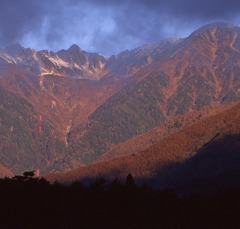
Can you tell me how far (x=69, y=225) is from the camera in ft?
100

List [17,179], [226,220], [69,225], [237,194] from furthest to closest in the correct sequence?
[237,194] < [17,179] < [226,220] < [69,225]

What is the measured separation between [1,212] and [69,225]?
3340mm

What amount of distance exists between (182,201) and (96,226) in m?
9.18

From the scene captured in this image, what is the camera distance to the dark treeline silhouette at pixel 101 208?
3130 centimetres

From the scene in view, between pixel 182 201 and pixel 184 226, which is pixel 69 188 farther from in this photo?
pixel 184 226

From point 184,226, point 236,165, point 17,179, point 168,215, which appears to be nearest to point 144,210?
point 168,215

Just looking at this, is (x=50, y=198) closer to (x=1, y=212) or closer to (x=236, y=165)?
(x=1, y=212)

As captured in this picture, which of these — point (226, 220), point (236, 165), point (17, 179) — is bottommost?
point (226, 220)

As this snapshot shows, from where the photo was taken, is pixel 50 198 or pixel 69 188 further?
pixel 69 188

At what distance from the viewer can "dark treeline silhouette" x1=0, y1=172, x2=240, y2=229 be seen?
31297 mm

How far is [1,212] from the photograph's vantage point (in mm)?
31203

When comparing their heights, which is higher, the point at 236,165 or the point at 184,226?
the point at 236,165

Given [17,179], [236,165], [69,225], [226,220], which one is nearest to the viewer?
[69,225]

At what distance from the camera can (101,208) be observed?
114 feet
